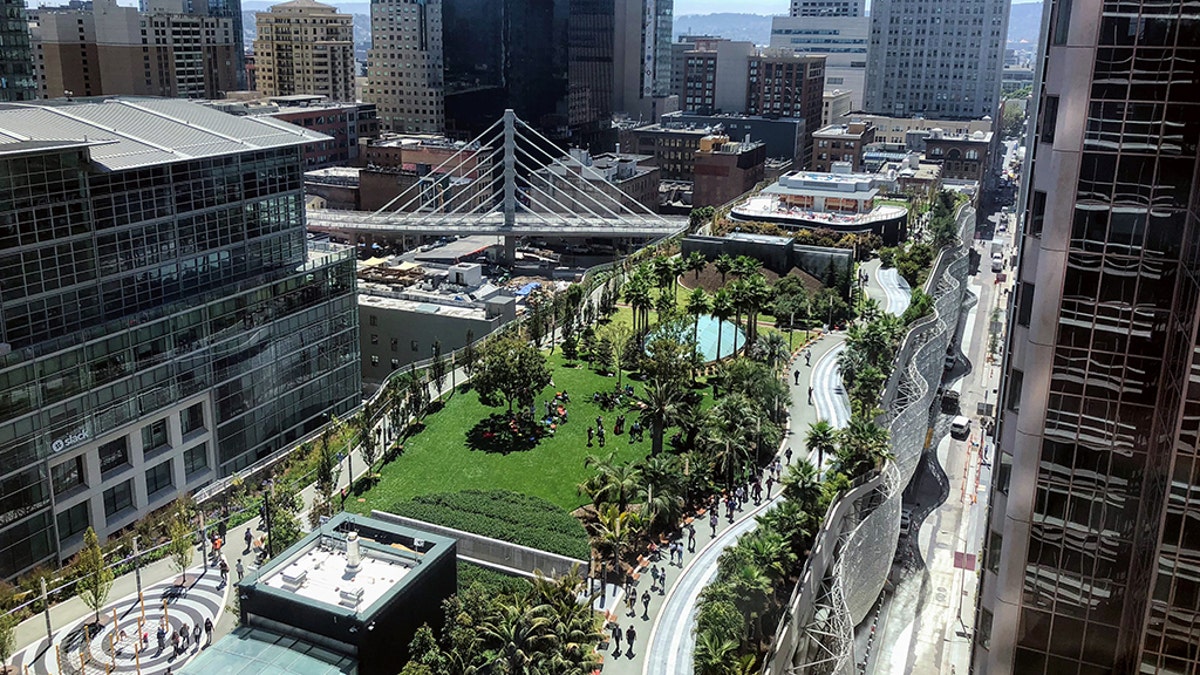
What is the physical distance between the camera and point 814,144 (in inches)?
6757

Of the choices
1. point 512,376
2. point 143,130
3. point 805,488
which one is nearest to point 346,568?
point 805,488

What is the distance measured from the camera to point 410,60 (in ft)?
627

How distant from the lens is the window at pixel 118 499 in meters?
52.3

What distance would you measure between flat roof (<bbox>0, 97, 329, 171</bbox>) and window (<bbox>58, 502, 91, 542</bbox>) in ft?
56.7

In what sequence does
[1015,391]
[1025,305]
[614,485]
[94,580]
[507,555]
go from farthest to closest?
[614,485] → [507,555] → [94,580] → [1015,391] → [1025,305]

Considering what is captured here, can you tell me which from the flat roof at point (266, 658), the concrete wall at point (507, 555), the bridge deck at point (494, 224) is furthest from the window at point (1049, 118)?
the bridge deck at point (494, 224)

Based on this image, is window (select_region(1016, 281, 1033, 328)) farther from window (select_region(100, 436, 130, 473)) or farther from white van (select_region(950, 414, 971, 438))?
white van (select_region(950, 414, 971, 438))

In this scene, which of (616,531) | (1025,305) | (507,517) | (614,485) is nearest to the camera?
(1025,305)

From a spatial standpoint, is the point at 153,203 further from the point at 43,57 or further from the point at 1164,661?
the point at 43,57

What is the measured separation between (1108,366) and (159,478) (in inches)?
1977

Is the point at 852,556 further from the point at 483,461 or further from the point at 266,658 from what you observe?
the point at 266,658

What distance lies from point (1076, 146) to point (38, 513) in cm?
4764

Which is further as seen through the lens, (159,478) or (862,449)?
(159,478)

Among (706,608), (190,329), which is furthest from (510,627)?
(190,329)
